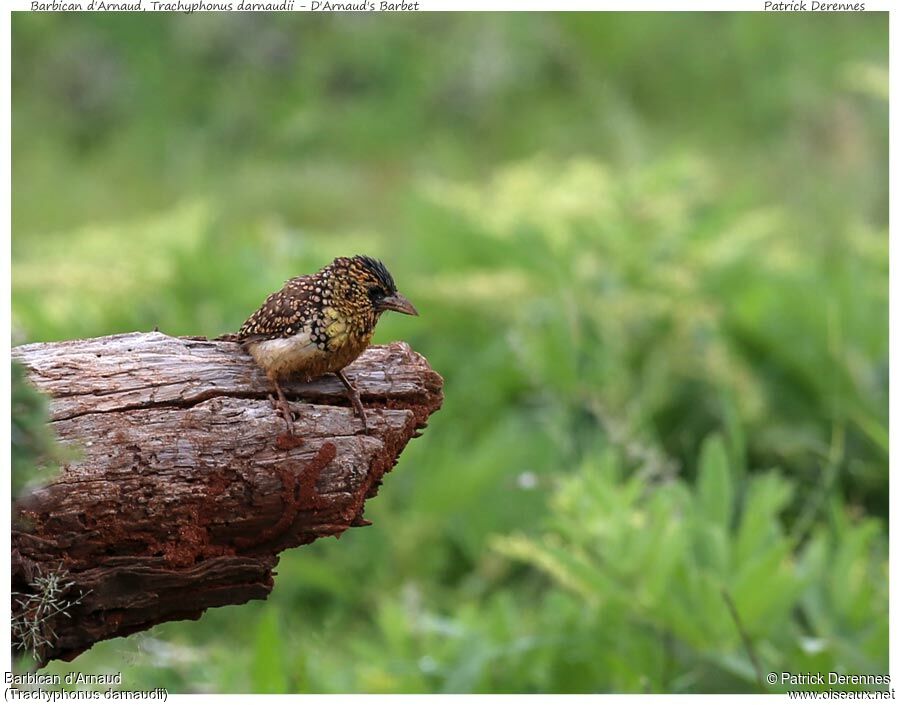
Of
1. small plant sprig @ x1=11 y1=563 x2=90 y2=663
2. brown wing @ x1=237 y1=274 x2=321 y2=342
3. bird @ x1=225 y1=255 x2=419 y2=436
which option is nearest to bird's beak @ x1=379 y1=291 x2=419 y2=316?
bird @ x1=225 y1=255 x2=419 y2=436

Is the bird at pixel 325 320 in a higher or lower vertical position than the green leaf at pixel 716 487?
higher

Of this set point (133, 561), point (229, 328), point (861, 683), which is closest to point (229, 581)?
point (133, 561)

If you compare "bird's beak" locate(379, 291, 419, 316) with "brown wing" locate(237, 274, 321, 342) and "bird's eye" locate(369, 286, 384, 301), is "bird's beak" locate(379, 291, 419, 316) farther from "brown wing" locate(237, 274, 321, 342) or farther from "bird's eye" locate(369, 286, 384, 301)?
"brown wing" locate(237, 274, 321, 342)

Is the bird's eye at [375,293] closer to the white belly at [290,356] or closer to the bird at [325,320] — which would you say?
the bird at [325,320]

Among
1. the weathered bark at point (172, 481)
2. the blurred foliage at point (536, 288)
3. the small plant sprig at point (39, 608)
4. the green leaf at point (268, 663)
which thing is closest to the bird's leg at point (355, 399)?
the weathered bark at point (172, 481)

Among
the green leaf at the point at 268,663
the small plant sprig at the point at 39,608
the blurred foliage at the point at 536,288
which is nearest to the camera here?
the small plant sprig at the point at 39,608

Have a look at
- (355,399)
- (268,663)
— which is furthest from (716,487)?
(355,399)

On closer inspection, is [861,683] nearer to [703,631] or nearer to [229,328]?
[703,631]

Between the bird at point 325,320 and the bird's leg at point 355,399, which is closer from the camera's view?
the bird at point 325,320
